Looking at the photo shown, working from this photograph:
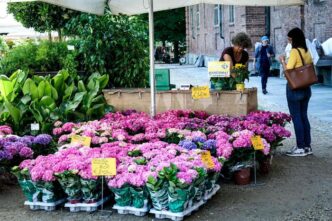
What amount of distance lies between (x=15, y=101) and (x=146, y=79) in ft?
11.4

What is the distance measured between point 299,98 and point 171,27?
3926 centimetres

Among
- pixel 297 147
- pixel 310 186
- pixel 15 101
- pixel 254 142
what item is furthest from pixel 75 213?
pixel 297 147

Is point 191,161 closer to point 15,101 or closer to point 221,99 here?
point 221,99

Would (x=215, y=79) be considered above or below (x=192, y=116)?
above

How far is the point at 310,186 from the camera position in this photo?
19.1 feet

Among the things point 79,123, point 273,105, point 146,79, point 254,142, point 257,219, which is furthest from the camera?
point 273,105

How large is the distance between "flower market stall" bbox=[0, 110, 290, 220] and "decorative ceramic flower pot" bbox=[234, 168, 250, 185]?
0.04 m

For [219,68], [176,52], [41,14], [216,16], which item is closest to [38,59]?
[41,14]

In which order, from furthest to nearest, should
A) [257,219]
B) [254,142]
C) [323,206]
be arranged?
[254,142] < [323,206] < [257,219]

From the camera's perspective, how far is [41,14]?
12156mm

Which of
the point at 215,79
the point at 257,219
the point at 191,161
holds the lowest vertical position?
the point at 257,219

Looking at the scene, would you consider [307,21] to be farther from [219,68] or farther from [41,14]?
[219,68]

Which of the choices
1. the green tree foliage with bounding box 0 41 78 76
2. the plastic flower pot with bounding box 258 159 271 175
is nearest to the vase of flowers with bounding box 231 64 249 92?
the plastic flower pot with bounding box 258 159 271 175

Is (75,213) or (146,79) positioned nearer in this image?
(75,213)
